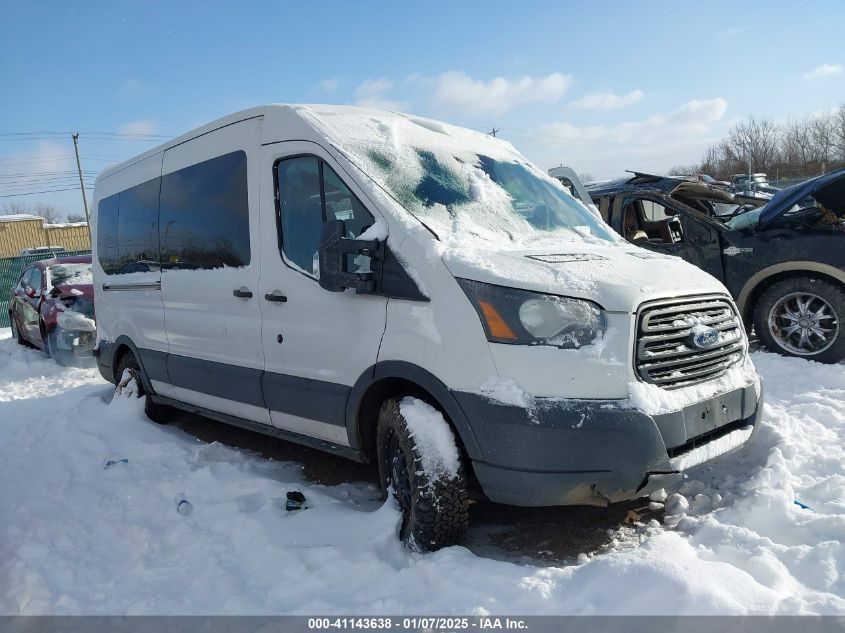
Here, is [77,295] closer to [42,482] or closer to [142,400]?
[142,400]

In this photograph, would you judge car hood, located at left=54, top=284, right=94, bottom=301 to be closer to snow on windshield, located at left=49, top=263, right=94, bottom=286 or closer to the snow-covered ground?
snow on windshield, located at left=49, top=263, right=94, bottom=286

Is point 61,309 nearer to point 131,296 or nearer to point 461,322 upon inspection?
point 131,296

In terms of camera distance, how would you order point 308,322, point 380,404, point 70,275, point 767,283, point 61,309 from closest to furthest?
point 380,404
point 308,322
point 767,283
point 61,309
point 70,275

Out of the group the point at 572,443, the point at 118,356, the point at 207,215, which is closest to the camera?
the point at 572,443

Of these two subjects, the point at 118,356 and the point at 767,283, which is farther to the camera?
the point at 767,283

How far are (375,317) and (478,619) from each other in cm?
146

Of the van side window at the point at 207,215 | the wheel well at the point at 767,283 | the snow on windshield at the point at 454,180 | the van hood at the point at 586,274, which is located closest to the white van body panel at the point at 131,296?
the van side window at the point at 207,215

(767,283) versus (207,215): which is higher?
(207,215)

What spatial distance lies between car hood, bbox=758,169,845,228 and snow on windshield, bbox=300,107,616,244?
314 cm

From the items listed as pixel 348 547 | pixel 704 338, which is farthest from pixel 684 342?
pixel 348 547

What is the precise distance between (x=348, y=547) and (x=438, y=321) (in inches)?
47.9

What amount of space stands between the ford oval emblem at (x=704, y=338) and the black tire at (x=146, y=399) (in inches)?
180

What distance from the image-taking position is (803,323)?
5.96 m

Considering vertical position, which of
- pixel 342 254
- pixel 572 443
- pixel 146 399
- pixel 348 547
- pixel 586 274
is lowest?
pixel 348 547
